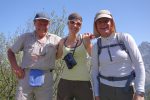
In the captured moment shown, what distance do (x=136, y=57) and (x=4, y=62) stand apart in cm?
1632

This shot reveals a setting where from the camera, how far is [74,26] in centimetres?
561

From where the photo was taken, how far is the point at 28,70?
5730 mm

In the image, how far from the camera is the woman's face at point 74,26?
5.59 metres

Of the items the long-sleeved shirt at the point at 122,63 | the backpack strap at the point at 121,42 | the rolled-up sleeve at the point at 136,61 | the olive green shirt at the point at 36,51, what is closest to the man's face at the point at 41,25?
the olive green shirt at the point at 36,51

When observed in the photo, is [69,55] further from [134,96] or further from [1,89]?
[1,89]

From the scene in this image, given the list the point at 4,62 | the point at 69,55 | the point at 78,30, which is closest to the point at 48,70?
the point at 69,55

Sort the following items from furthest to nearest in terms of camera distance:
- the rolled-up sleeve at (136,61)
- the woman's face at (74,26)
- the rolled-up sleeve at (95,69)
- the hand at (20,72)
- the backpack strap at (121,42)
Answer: the hand at (20,72) → the woman's face at (74,26) → the rolled-up sleeve at (95,69) → the backpack strap at (121,42) → the rolled-up sleeve at (136,61)

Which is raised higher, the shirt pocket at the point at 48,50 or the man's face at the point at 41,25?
the man's face at the point at 41,25

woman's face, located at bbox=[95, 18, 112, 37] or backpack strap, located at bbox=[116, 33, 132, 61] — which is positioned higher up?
woman's face, located at bbox=[95, 18, 112, 37]

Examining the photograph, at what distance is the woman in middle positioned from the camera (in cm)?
546

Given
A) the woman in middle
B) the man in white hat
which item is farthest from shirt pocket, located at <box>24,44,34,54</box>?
the woman in middle

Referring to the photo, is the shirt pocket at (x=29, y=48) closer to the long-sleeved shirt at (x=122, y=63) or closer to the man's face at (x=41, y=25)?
the man's face at (x=41, y=25)

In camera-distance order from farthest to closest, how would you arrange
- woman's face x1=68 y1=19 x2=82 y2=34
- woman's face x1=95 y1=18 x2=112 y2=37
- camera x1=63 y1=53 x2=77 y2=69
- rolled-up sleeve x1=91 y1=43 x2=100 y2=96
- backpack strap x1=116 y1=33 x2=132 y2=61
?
woman's face x1=68 y1=19 x2=82 y2=34
camera x1=63 y1=53 x2=77 y2=69
rolled-up sleeve x1=91 y1=43 x2=100 y2=96
woman's face x1=95 y1=18 x2=112 y2=37
backpack strap x1=116 y1=33 x2=132 y2=61

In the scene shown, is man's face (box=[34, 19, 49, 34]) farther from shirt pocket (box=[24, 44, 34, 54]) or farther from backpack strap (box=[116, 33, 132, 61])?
backpack strap (box=[116, 33, 132, 61])
